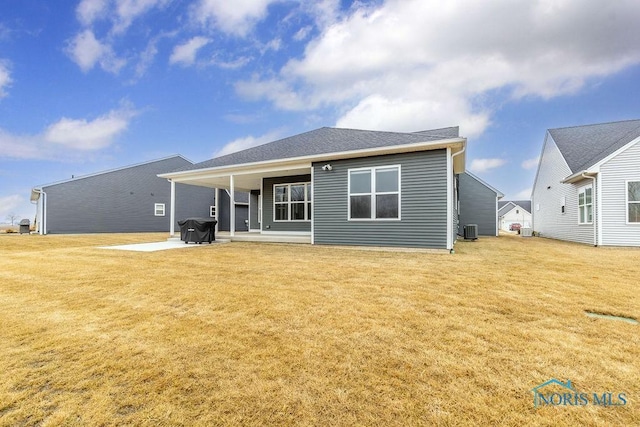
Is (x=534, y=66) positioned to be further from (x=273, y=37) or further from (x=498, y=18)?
(x=273, y=37)

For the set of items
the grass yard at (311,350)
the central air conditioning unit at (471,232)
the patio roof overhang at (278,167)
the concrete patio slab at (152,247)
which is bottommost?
the grass yard at (311,350)

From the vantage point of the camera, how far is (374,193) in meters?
9.11

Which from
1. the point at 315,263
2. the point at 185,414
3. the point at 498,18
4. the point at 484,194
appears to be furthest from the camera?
the point at 484,194

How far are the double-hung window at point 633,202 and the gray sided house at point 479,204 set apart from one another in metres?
8.35

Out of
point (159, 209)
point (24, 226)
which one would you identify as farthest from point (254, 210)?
point (24, 226)

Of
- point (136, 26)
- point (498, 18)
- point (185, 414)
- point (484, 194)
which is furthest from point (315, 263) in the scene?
point (484, 194)

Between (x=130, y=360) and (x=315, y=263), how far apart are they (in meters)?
4.55

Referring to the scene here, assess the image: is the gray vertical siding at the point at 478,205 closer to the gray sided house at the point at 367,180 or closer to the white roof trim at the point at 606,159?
the white roof trim at the point at 606,159

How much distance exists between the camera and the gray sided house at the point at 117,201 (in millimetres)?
18859

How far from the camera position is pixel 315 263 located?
6.52 meters

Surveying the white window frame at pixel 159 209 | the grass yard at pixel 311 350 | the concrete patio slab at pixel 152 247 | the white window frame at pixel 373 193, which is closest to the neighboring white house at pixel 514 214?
the white window frame at pixel 373 193

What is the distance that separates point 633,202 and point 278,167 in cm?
1302

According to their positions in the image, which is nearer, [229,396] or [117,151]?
[229,396]

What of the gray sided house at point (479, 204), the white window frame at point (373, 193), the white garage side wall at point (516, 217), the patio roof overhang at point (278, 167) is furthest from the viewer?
the white garage side wall at point (516, 217)
